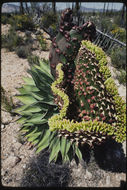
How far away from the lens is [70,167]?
2.18 meters

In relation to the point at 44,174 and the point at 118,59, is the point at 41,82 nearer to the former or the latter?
the point at 44,174

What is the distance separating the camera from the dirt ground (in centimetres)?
205

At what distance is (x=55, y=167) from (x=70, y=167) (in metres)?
0.22

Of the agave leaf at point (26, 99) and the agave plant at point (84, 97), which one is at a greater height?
the agave plant at point (84, 97)

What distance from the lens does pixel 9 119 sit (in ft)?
A: 9.31

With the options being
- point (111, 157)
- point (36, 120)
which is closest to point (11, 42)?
point (36, 120)

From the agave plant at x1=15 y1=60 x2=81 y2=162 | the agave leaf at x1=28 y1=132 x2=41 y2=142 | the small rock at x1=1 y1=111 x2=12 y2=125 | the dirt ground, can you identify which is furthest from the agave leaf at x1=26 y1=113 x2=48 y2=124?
the small rock at x1=1 y1=111 x2=12 y2=125

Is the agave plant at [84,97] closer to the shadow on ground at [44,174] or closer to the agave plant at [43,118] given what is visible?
the agave plant at [43,118]

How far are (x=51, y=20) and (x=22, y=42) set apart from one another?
259 cm

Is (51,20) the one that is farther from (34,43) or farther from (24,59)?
(24,59)

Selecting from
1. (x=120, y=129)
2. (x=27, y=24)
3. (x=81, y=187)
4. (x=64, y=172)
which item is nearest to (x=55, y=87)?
(x=120, y=129)

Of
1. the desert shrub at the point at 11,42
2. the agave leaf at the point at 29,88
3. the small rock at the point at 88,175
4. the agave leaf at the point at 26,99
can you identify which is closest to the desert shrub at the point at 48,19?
the desert shrub at the point at 11,42

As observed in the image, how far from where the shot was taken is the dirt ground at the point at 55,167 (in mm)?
2051

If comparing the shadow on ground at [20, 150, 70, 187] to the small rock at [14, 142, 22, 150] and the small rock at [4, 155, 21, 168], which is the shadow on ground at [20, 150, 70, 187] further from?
the small rock at [14, 142, 22, 150]
